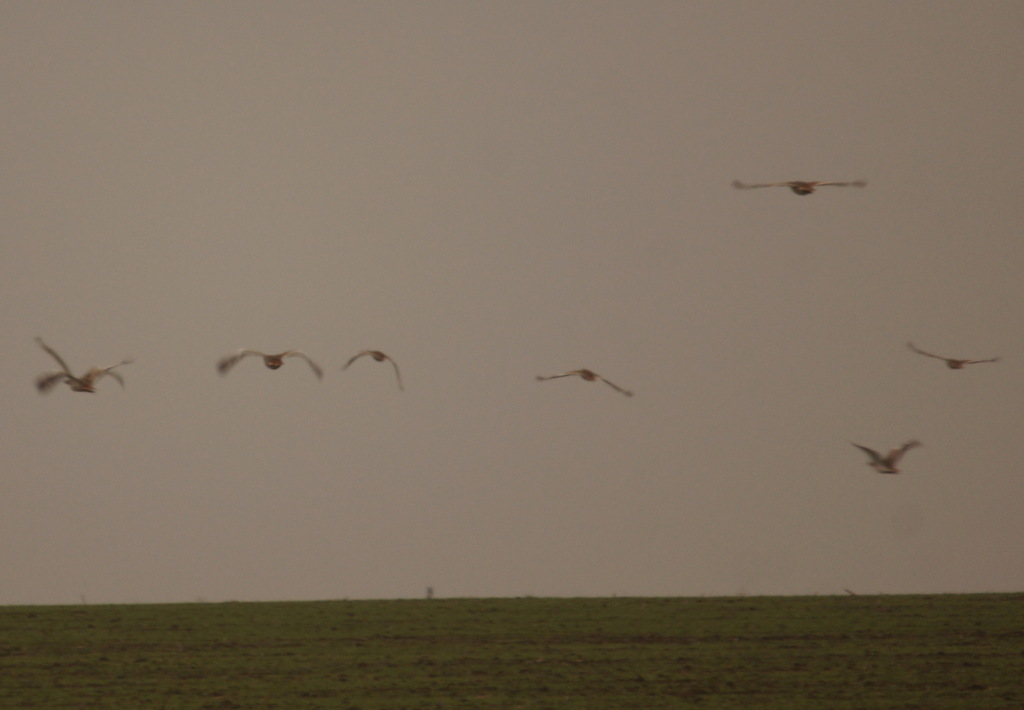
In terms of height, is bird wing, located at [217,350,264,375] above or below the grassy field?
above

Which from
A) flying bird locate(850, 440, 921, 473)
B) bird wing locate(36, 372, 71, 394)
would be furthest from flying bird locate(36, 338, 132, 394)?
flying bird locate(850, 440, 921, 473)

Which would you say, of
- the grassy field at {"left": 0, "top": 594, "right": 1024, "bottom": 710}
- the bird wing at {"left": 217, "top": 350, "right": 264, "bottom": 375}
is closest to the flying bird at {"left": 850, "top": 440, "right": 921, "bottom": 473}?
the grassy field at {"left": 0, "top": 594, "right": 1024, "bottom": 710}

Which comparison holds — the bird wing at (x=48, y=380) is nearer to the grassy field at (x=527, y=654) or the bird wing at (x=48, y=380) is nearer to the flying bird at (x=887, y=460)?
the grassy field at (x=527, y=654)

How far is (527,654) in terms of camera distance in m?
22.6

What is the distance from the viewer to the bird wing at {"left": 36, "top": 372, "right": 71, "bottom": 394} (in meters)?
20.8

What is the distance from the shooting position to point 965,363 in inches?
909

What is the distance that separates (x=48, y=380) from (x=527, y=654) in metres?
7.84

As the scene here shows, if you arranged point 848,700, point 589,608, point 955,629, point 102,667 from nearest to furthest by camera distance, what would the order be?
point 848,700
point 102,667
point 955,629
point 589,608

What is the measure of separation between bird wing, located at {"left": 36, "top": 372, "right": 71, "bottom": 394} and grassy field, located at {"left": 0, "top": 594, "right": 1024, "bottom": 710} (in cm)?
398

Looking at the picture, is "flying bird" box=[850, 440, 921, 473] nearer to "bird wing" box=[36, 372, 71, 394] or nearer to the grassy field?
the grassy field

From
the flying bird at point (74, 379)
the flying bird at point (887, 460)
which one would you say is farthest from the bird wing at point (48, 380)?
the flying bird at point (887, 460)

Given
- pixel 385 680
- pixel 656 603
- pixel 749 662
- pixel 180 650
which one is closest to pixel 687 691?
pixel 749 662

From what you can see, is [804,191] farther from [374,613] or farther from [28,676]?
[28,676]

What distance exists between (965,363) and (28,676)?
1420 centimetres
